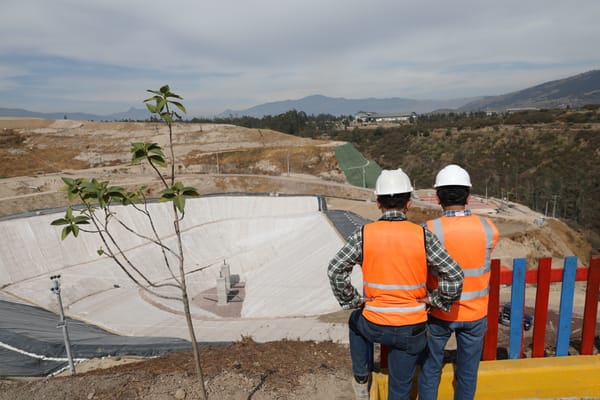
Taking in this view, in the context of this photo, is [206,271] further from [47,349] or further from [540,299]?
[540,299]

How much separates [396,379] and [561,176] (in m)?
73.8

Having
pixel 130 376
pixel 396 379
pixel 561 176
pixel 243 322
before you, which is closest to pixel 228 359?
pixel 130 376

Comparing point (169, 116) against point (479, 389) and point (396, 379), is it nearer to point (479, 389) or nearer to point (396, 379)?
point (396, 379)

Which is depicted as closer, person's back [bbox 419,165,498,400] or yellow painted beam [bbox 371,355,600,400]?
person's back [bbox 419,165,498,400]

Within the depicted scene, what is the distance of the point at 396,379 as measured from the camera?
3.27m

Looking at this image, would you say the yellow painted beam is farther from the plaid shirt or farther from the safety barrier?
the plaid shirt

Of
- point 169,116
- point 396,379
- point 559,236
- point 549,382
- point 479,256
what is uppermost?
point 169,116

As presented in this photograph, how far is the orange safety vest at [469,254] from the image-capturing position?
136 inches

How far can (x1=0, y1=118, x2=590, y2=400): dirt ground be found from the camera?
520 centimetres

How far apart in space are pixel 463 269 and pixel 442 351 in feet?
2.92

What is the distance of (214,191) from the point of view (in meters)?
50.4

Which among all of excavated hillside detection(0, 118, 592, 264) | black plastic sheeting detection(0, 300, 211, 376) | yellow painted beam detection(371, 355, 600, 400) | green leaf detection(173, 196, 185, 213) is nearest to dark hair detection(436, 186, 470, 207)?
yellow painted beam detection(371, 355, 600, 400)

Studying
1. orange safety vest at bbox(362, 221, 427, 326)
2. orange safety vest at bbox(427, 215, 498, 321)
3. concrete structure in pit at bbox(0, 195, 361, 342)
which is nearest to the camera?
orange safety vest at bbox(362, 221, 427, 326)

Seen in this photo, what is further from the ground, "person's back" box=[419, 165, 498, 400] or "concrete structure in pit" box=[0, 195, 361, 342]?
"person's back" box=[419, 165, 498, 400]
